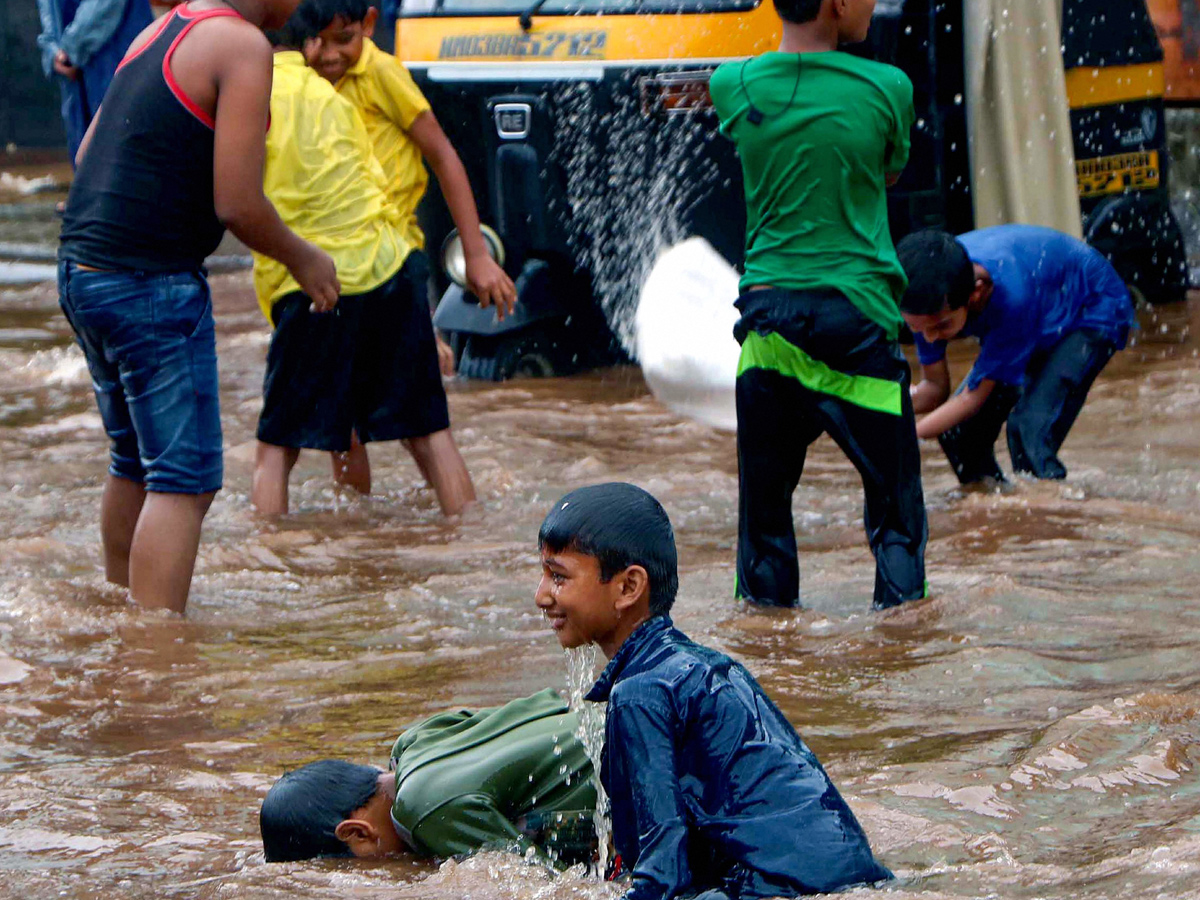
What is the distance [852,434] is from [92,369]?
198cm

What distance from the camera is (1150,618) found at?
4.72 m

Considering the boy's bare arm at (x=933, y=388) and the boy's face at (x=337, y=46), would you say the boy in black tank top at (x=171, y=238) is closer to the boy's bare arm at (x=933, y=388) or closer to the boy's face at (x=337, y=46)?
the boy's face at (x=337, y=46)

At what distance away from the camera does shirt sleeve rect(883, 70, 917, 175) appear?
4547 millimetres

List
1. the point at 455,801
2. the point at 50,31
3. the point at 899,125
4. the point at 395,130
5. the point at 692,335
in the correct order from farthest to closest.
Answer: the point at 50,31 → the point at 692,335 → the point at 395,130 → the point at 899,125 → the point at 455,801

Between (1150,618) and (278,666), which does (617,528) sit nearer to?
(278,666)

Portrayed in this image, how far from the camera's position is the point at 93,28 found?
362 inches

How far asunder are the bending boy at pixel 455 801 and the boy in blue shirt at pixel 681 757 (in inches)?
14.3

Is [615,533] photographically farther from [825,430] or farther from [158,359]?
[158,359]

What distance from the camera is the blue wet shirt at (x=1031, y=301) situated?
6016 millimetres

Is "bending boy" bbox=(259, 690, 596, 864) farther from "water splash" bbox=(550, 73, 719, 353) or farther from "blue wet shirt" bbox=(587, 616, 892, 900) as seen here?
"water splash" bbox=(550, 73, 719, 353)

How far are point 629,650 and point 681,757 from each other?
193 millimetres

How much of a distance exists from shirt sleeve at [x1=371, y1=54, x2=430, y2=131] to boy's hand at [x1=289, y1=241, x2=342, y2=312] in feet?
5.51

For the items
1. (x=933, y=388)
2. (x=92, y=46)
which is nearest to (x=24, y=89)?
(x=92, y=46)

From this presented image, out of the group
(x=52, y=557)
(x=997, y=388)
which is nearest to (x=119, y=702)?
(x=52, y=557)
